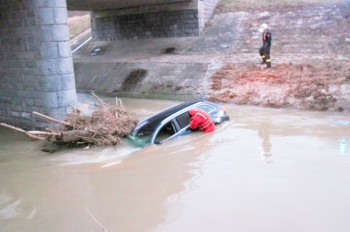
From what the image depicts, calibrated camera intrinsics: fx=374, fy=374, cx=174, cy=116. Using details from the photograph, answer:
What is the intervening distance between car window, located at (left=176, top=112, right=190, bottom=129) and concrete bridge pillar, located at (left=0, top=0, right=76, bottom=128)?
3.84 metres

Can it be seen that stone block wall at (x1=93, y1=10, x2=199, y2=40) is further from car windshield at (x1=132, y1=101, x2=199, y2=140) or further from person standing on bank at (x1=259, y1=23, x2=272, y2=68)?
car windshield at (x1=132, y1=101, x2=199, y2=140)

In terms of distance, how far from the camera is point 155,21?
22.8 metres

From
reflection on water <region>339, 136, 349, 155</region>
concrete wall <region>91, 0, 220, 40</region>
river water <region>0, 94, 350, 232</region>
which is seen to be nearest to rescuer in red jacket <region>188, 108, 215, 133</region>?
river water <region>0, 94, 350, 232</region>

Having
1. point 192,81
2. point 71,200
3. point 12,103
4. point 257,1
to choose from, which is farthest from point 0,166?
point 257,1

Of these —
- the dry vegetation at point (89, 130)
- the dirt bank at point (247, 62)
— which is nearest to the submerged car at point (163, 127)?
the dry vegetation at point (89, 130)

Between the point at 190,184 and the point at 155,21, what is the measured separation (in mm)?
17312

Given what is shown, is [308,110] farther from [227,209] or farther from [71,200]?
[71,200]

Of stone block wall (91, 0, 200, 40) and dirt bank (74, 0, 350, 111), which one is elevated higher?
stone block wall (91, 0, 200, 40)

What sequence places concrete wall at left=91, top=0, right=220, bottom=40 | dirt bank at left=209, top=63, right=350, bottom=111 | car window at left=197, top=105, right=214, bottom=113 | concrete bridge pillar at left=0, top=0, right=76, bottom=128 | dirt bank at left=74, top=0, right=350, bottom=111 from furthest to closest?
concrete wall at left=91, top=0, right=220, bottom=40, dirt bank at left=74, top=0, right=350, bottom=111, dirt bank at left=209, top=63, right=350, bottom=111, concrete bridge pillar at left=0, top=0, right=76, bottom=128, car window at left=197, top=105, right=214, bottom=113

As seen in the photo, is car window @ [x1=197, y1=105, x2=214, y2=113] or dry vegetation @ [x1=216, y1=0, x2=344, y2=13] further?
dry vegetation @ [x1=216, y1=0, x2=344, y2=13]

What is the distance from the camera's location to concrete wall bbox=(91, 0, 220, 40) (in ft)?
69.6

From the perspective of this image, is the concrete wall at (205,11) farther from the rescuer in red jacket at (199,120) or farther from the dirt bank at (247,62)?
the rescuer in red jacket at (199,120)

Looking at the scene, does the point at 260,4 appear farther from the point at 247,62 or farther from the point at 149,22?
the point at 149,22

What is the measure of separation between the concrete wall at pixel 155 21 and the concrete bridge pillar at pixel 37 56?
11570 millimetres
